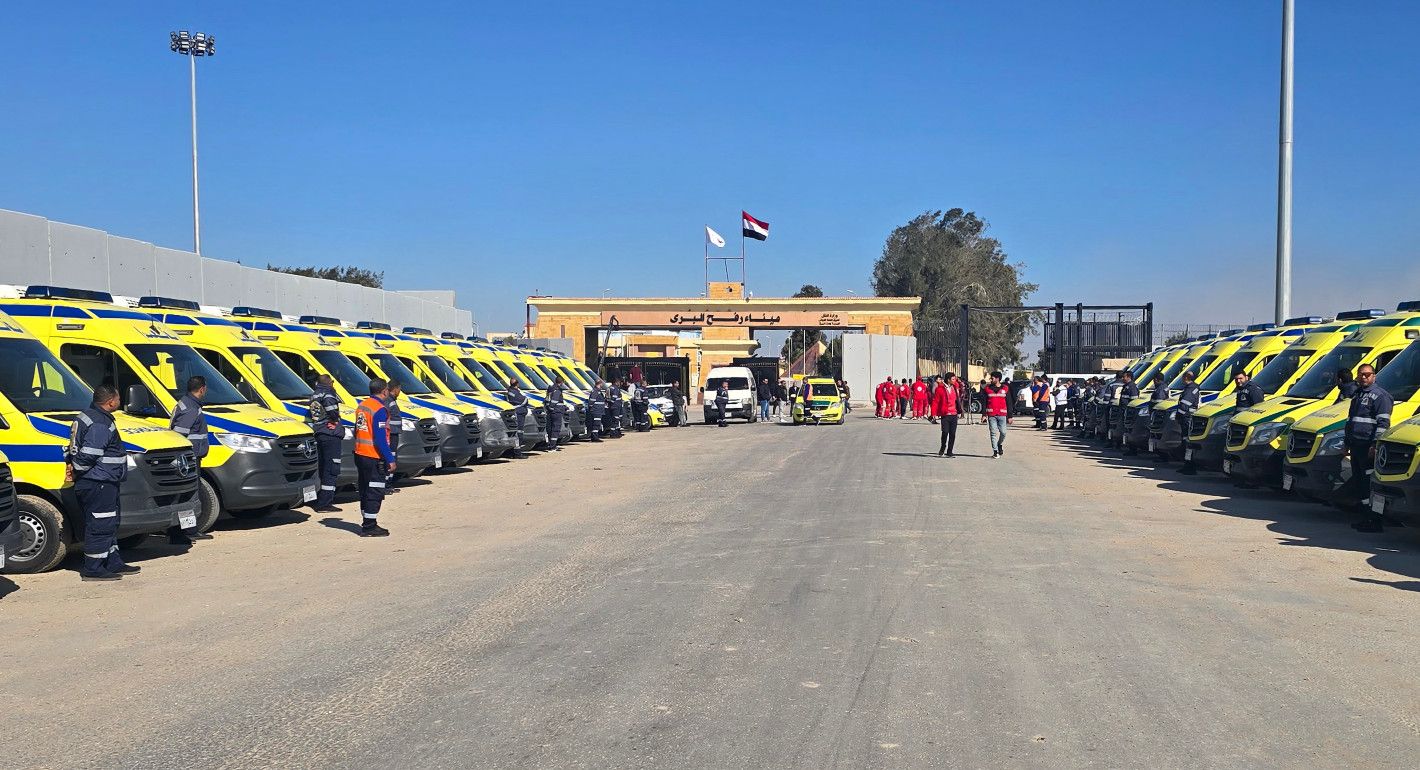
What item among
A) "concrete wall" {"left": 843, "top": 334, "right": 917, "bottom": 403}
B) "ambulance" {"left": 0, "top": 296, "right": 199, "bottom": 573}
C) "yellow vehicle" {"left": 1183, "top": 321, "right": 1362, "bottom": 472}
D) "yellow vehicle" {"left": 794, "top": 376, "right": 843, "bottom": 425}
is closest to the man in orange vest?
"ambulance" {"left": 0, "top": 296, "right": 199, "bottom": 573}

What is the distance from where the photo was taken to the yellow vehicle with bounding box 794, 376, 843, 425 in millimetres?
40625

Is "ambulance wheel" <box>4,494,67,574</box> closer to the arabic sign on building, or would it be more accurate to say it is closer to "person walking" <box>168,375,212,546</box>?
"person walking" <box>168,375,212,546</box>

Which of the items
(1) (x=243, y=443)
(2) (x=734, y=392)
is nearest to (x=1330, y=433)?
(1) (x=243, y=443)

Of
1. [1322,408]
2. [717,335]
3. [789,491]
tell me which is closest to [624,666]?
[789,491]

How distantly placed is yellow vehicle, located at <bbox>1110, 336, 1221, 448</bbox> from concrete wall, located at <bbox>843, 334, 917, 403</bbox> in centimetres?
2918

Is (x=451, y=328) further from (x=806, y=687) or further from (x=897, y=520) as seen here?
(x=806, y=687)

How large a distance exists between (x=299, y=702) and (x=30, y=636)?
118 inches

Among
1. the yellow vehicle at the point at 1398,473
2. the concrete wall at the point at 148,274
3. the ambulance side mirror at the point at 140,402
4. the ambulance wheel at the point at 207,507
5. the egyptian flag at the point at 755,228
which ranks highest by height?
the egyptian flag at the point at 755,228

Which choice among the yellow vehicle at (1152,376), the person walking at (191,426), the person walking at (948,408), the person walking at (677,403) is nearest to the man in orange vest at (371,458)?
the person walking at (191,426)

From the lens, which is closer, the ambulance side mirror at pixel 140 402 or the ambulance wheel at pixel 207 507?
the ambulance side mirror at pixel 140 402

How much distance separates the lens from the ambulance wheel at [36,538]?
10.3 metres

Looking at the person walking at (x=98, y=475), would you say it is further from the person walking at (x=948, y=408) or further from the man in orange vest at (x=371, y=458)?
the person walking at (x=948, y=408)

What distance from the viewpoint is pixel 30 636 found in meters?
8.04

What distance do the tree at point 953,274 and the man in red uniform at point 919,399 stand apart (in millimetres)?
42503
